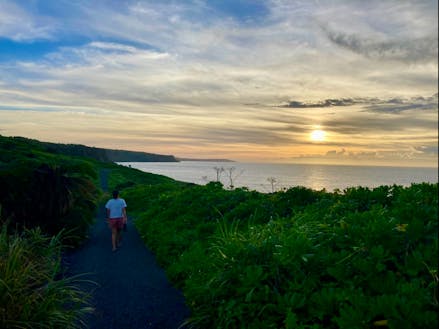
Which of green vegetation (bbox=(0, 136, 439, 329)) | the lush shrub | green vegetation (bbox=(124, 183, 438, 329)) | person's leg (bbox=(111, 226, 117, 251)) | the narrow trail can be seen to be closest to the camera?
green vegetation (bbox=(124, 183, 438, 329))

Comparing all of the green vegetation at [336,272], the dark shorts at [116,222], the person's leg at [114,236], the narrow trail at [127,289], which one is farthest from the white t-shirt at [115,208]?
the green vegetation at [336,272]

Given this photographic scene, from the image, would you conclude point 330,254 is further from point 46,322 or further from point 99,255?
point 99,255

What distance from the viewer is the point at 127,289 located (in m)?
10.0

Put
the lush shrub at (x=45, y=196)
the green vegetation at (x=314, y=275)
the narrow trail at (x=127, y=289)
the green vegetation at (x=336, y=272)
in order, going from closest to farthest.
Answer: the green vegetation at (x=336, y=272)
the green vegetation at (x=314, y=275)
the narrow trail at (x=127, y=289)
the lush shrub at (x=45, y=196)

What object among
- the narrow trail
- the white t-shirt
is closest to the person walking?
the white t-shirt

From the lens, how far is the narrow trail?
809 cm

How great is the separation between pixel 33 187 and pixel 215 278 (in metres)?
9.35

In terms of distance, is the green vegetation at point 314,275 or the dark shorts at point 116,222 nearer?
the green vegetation at point 314,275

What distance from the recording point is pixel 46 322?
20.7 ft

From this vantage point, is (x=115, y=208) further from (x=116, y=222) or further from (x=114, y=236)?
(x=114, y=236)

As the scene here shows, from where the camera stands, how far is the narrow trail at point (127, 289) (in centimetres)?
809

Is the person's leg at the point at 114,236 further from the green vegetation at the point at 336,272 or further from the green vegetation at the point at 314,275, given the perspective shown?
the green vegetation at the point at 336,272

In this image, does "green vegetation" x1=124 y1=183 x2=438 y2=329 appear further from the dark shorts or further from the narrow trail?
the dark shorts

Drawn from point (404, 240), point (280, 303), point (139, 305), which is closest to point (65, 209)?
point (139, 305)
